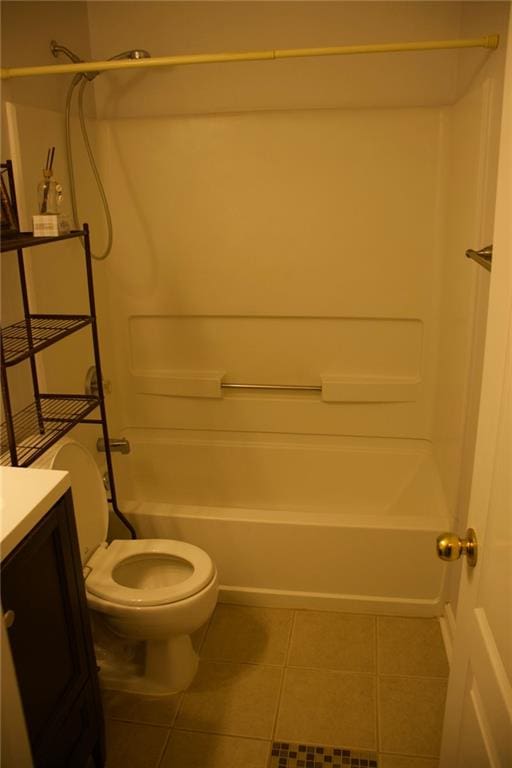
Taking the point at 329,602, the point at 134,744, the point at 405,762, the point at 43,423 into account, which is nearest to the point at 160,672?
the point at 134,744

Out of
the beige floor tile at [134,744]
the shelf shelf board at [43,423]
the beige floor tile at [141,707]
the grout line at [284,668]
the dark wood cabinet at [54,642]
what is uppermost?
the shelf shelf board at [43,423]

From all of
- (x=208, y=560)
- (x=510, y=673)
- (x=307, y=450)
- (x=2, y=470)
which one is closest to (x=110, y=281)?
(x=307, y=450)

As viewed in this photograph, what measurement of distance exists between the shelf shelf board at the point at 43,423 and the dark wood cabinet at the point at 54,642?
1.18ft

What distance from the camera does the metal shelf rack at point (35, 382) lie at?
5.46 feet

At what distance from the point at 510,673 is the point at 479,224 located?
1.47 meters

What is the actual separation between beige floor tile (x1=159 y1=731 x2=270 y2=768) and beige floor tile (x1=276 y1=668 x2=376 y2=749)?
9 cm

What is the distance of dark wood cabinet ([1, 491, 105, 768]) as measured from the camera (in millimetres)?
1236

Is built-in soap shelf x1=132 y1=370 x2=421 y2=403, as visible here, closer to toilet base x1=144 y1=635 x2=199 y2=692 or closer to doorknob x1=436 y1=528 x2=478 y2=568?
toilet base x1=144 y1=635 x2=199 y2=692

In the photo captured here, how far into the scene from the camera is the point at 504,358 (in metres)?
1.01

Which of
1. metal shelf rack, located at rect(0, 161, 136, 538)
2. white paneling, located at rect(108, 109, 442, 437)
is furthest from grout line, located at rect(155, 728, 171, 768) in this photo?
white paneling, located at rect(108, 109, 442, 437)

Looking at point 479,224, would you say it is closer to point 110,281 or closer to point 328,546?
point 328,546

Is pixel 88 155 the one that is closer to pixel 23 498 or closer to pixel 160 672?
pixel 23 498

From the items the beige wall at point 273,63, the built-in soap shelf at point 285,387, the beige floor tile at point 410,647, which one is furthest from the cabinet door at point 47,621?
the beige wall at point 273,63

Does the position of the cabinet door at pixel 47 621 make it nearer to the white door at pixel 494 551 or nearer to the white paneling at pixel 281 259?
the white door at pixel 494 551
